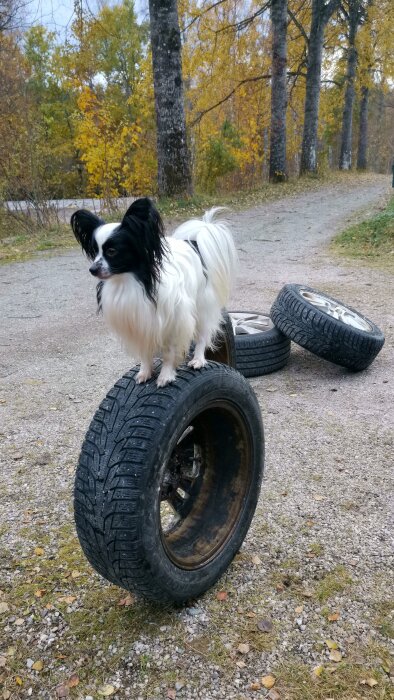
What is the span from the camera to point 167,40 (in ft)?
40.9

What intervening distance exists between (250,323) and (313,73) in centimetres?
1846

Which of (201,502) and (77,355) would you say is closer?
(201,502)

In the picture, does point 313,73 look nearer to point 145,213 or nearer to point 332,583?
point 145,213

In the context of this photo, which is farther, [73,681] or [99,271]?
[73,681]

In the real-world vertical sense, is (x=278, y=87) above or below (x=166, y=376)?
above

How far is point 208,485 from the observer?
2.93 m

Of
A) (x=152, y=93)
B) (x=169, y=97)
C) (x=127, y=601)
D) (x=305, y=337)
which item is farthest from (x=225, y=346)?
(x=152, y=93)

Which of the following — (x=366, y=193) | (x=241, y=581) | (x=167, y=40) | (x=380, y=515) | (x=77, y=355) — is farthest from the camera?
(x=366, y=193)

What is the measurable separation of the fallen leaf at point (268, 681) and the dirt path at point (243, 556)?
0.10ft

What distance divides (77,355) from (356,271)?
510 cm

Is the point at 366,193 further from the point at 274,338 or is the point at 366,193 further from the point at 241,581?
the point at 241,581

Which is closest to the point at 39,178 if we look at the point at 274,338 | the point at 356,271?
the point at 356,271

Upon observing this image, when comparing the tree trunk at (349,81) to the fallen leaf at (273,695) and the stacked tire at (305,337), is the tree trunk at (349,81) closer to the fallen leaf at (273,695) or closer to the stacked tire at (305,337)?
the stacked tire at (305,337)

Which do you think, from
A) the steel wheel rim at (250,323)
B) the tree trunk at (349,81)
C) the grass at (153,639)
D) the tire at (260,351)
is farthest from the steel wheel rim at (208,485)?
the tree trunk at (349,81)
